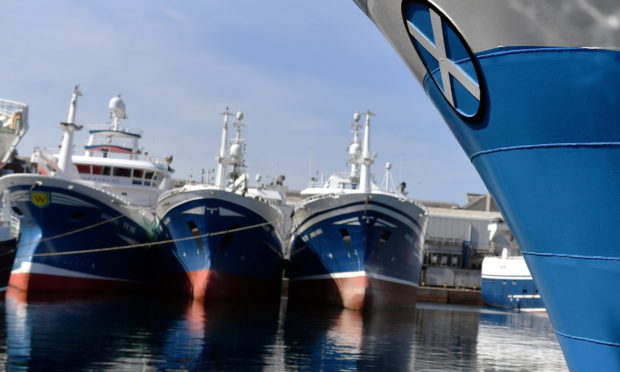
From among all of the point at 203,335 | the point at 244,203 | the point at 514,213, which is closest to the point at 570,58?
the point at 514,213

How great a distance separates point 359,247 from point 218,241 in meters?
5.23

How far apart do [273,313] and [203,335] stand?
753 cm

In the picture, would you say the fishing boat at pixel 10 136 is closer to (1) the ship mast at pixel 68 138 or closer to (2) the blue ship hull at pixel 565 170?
(1) the ship mast at pixel 68 138

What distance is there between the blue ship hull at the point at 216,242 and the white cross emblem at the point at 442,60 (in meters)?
18.6

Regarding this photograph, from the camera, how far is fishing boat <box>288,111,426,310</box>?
81.3ft

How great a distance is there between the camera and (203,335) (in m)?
15.6

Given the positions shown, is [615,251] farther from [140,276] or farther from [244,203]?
[140,276]

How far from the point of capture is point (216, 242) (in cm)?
2461

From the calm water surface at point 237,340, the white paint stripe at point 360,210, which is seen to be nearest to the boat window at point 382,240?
the white paint stripe at point 360,210

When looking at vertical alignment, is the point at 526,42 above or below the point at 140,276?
above

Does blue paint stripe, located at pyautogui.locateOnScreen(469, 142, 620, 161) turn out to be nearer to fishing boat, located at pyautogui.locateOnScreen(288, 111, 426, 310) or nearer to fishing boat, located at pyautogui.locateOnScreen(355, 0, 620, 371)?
fishing boat, located at pyautogui.locateOnScreen(355, 0, 620, 371)

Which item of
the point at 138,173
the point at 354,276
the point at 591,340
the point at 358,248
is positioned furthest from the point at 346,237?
the point at 591,340

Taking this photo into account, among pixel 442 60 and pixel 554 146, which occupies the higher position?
pixel 442 60

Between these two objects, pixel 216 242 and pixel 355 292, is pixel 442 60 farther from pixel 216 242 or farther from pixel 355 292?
pixel 355 292
